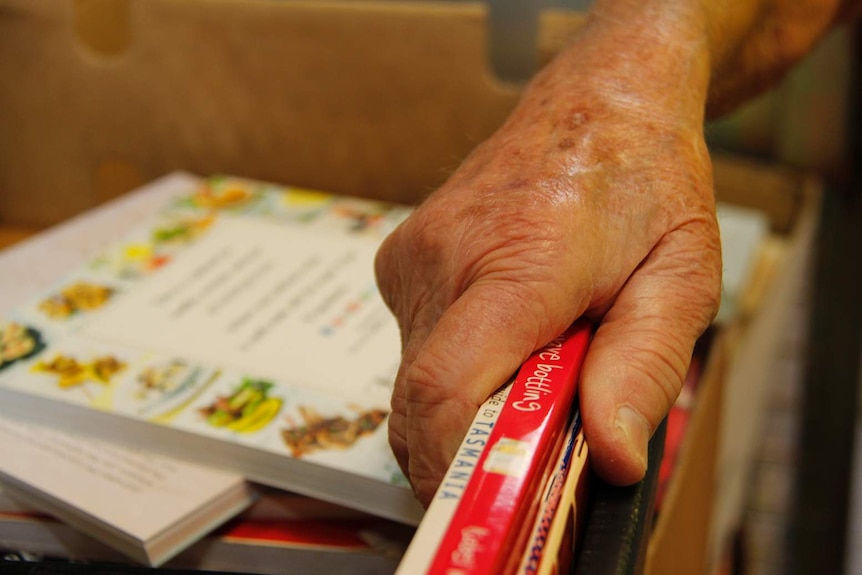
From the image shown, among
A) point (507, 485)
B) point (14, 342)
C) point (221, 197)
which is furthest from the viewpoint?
point (221, 197)

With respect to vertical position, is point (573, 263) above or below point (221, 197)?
above

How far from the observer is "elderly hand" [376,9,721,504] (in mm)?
304

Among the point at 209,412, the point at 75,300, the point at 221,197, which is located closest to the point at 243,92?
the point at 221,197

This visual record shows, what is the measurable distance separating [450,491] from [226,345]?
31 cm

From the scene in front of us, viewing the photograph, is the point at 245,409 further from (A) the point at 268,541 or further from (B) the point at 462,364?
(B) the point at 462,364

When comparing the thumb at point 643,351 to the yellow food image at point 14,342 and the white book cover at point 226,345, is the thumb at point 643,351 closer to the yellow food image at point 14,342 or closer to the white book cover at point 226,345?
the white book cover at point 226,345

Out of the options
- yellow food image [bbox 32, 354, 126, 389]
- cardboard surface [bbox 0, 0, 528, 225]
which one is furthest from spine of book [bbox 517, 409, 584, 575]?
cardboard surface [bbox 0, 0, 528, 225]

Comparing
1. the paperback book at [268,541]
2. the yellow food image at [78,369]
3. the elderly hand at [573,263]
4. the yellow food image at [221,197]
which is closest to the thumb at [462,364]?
the elderly hand at [573,263]

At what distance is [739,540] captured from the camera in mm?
1008

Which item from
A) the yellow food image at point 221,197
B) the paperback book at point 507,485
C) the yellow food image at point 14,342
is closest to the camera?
the paperback book at point 507,485

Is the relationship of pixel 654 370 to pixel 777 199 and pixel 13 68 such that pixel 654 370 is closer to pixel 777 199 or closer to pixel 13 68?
pixel 777 199

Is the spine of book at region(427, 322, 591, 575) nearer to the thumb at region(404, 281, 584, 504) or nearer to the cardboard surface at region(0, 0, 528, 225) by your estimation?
the thumb at region(404, 281, 584, 504)

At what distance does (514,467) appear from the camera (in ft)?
0.84

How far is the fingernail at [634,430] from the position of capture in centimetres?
30
